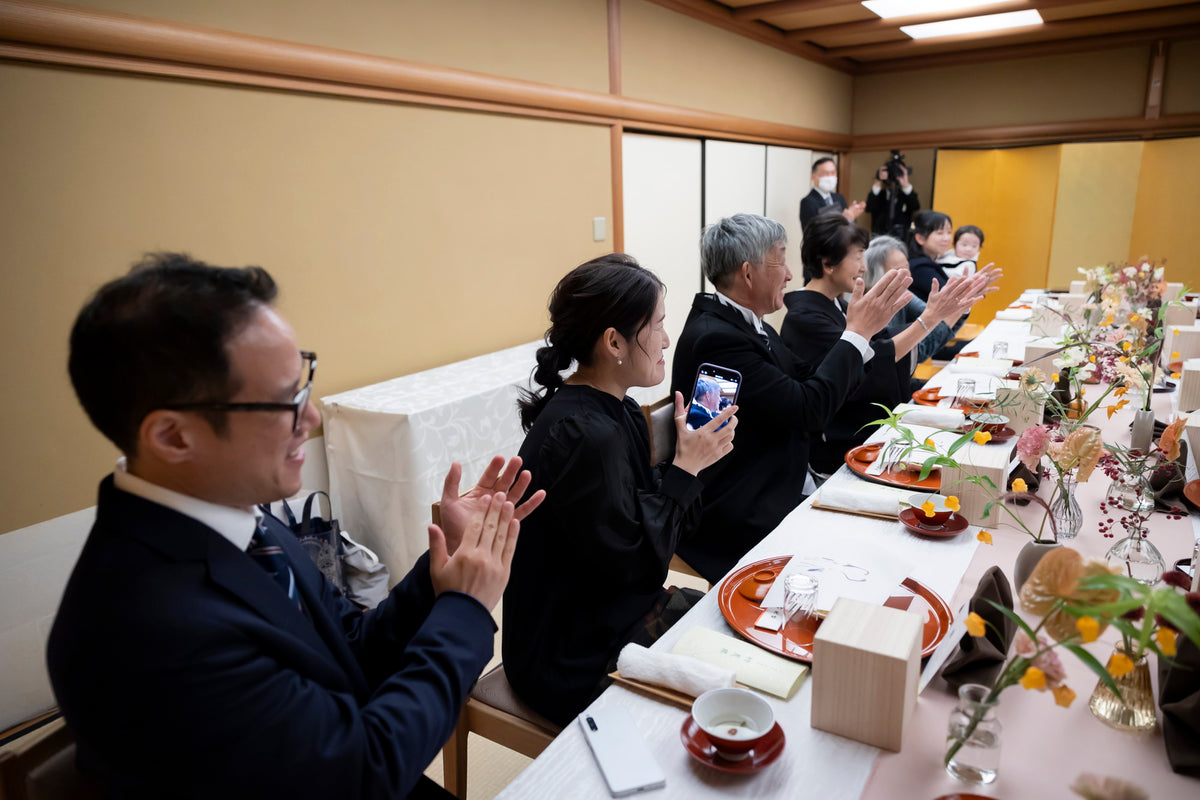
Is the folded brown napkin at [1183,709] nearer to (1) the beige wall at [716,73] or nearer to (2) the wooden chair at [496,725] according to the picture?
(2) the wooden chair at [496,725]

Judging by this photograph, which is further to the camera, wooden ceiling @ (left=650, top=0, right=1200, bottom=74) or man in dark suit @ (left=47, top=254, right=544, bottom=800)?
wooden ceiling @ (left=650, top=0, right=1200, bottom=74)

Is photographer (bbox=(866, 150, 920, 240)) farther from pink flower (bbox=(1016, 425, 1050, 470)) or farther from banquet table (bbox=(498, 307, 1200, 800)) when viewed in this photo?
banquet table (bbox=(498, 307, 1200, 800))

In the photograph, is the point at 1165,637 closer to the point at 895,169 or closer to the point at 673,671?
the point at 673,671

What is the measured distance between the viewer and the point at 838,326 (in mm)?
2584

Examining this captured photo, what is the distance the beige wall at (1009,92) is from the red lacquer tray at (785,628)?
7.34 metres

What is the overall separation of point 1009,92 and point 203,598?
8.21 metres

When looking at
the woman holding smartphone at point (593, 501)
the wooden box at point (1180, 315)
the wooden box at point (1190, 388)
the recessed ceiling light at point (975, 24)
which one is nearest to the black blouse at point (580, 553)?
the woman holding smartphone at point (593, 501)

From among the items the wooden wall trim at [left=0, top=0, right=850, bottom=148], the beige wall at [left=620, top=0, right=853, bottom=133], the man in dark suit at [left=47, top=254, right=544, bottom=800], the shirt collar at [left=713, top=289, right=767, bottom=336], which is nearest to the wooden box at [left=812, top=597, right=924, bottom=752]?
the man in dark suit at [left=47, top=254, right=544, bottom=800]

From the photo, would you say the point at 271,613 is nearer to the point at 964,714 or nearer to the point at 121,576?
the point at 121,576

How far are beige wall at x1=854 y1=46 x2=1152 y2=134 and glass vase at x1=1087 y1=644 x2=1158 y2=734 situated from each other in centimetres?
753

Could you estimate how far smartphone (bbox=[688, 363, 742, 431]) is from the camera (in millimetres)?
1878

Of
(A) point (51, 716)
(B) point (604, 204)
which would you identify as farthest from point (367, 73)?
(A) point (51, 716)

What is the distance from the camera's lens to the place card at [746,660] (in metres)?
1.07

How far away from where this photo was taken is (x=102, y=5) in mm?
→ 2129
